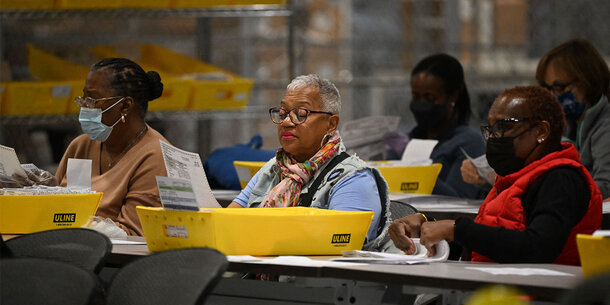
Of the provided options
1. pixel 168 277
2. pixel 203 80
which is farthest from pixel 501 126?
pixel 203 80

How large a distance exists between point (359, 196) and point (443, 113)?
2539mm

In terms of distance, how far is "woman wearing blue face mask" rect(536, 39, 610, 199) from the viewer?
518 cm

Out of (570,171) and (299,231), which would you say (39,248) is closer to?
(299,231)

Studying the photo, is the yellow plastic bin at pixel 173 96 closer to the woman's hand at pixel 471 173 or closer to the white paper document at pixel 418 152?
the white paper document at pixel 418 152

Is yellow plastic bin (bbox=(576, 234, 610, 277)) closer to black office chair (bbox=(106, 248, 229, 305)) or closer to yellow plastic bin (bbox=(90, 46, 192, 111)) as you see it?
black office chair (bbox=(106, 248, 229, 305))

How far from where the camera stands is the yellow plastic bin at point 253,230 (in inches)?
115

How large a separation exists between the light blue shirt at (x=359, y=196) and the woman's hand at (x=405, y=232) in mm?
266

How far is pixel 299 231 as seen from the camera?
2.99m

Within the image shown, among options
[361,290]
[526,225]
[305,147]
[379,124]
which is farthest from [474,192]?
[361,290]

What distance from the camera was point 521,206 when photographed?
308 centimetres

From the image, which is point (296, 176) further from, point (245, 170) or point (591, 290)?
point (591, 290)

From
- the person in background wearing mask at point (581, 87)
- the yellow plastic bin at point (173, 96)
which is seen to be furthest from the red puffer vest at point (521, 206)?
the yellow plastic bin at point (173, 96)

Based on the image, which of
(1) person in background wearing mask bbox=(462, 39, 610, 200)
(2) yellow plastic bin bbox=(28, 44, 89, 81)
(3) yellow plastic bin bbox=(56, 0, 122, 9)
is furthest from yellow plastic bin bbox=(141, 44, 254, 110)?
(1) person in background wearing mask bbox=(462, 39, 610, 200)

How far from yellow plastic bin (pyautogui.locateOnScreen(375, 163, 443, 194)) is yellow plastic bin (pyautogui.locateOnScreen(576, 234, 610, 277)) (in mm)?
2482
